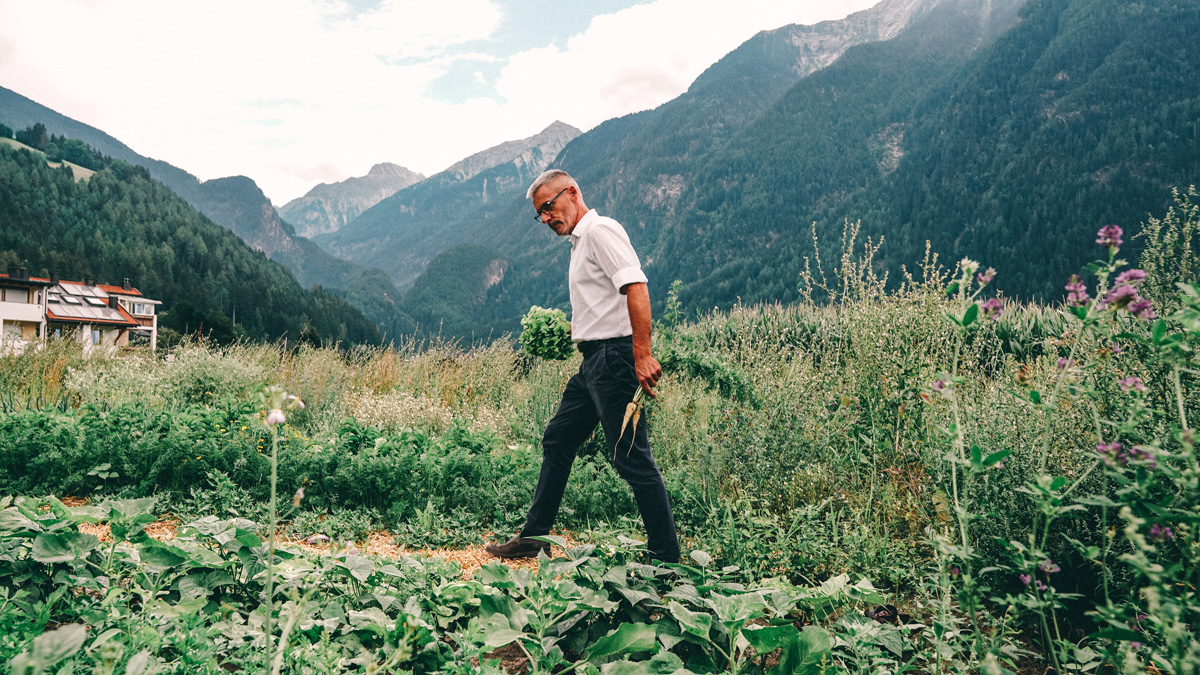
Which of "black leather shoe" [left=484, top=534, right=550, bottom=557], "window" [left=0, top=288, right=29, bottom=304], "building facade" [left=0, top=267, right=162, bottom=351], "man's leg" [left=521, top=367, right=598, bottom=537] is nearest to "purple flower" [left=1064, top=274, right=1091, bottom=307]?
"man's leg" [left=521, top=367, right=598, bottom=537]

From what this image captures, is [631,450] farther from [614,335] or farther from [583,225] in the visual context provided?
[583,225]

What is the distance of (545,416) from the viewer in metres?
6.30

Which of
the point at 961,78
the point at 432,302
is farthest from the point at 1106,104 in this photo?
the point at 432,302

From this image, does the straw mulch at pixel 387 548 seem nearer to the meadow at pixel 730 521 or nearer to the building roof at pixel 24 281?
the meadow at pixel 730 521

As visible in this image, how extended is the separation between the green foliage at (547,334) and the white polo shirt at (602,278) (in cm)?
245

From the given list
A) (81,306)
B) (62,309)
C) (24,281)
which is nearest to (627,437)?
(24,281)

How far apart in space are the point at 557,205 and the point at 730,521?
1.83m

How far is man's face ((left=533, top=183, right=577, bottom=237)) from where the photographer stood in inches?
120

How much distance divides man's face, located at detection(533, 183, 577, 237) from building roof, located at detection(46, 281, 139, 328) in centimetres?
4525

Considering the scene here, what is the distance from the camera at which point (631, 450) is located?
2.81 meters

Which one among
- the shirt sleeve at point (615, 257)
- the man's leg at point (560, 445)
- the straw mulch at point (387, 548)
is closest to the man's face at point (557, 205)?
the shirt sleeve at point (615, 257)

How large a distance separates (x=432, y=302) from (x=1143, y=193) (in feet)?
521

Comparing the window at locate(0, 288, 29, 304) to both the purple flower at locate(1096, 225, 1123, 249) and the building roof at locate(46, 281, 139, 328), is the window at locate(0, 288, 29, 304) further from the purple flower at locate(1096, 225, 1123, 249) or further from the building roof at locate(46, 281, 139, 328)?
the purple flower at locate(1096, 225, 1123, 249)

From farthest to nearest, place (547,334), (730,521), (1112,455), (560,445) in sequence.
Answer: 1. (547,334)
2. (560,445)
3. (730,521)
4. (1112,455)
